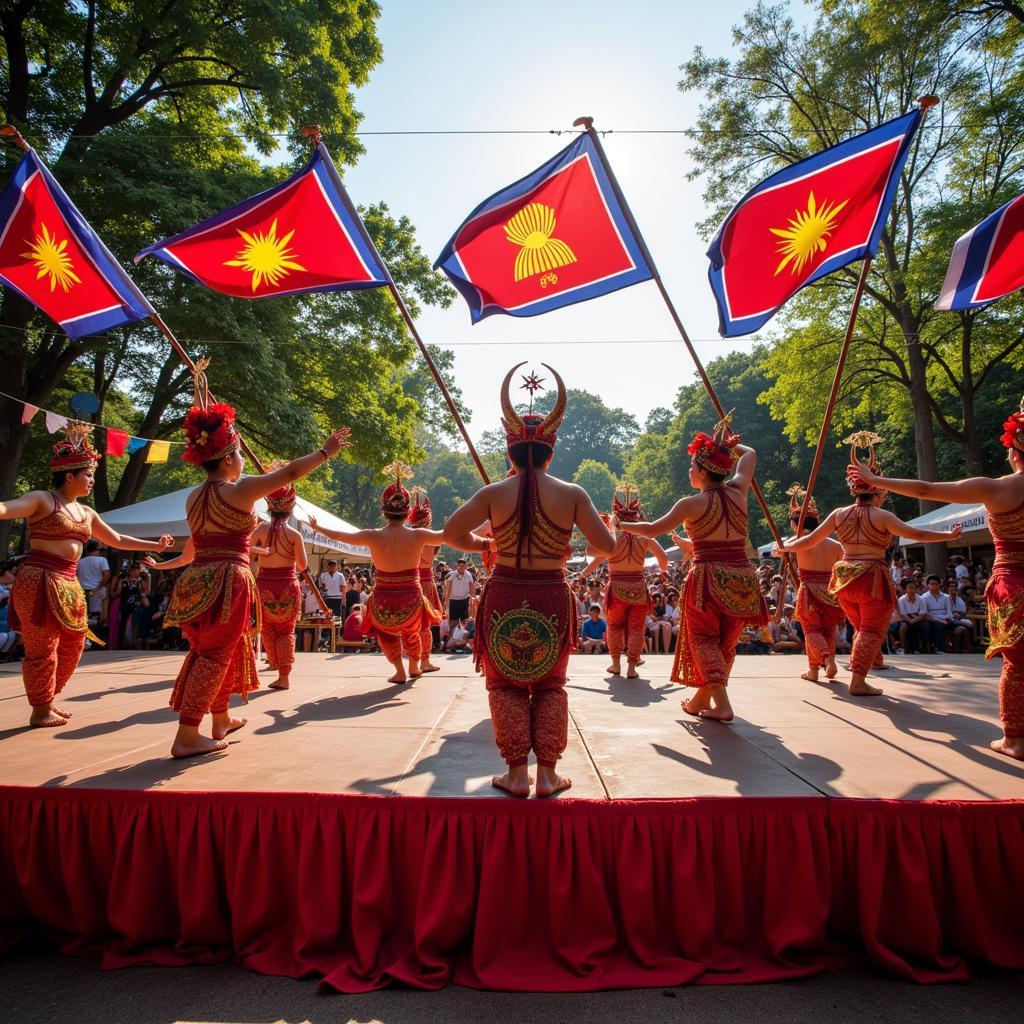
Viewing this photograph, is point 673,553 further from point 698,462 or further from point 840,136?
point 698,462

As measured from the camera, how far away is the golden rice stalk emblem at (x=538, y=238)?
18.3 feet

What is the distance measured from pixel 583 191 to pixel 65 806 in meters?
5.48

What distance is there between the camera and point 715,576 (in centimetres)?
433

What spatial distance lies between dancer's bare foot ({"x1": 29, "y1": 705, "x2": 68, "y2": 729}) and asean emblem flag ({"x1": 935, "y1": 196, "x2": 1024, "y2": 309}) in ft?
23.4

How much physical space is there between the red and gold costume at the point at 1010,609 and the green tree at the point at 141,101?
12.8 meters

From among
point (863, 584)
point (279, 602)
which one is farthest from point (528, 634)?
point (279, 602)

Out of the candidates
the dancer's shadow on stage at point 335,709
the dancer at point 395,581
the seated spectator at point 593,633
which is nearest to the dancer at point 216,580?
the dancer's shadow on stage at point 335,709

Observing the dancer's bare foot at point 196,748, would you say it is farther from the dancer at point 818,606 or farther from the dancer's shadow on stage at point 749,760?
the dancer at point 818,606

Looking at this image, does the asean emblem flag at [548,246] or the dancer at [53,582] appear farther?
the asean emblem flag at [548,246]

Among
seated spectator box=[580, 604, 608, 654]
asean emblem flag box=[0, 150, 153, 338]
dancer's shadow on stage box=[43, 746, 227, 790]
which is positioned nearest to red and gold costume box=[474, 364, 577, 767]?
dancer's shadow on stage box=[43, 746, 227, 790]

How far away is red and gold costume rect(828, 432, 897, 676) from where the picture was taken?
5340 millimetres

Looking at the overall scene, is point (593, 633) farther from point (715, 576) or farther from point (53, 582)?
point (53, 582)

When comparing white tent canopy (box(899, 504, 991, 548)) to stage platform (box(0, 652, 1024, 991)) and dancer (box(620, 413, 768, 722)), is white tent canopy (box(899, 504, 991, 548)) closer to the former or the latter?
dancer (box(620, 413, 768, 722))

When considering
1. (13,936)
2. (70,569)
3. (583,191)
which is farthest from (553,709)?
(583,191)
